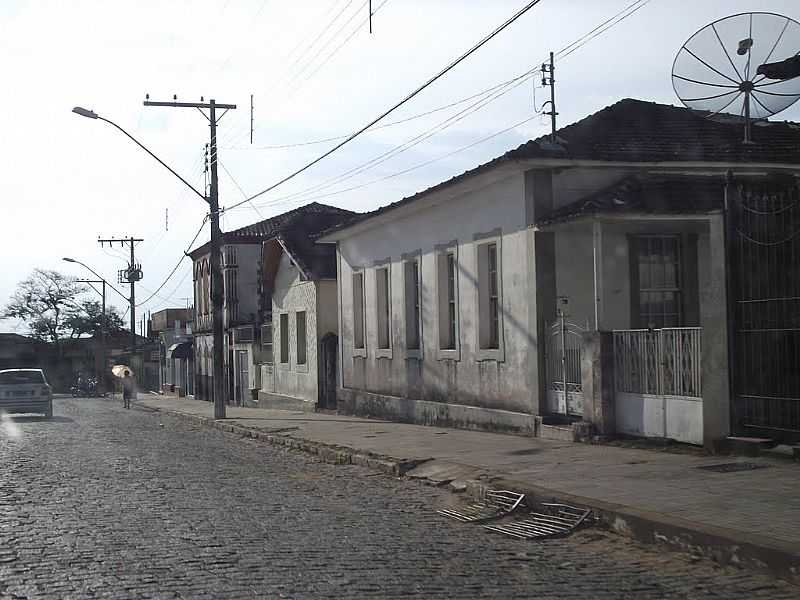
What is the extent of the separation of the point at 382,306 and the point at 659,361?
12190 millimetres

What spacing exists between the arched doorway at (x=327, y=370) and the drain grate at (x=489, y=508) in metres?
19.0

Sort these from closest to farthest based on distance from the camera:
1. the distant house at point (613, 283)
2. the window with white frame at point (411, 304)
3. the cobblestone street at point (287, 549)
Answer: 1. the cobblestone street at point (287, 549)
2. the distant house at point (613, 283)
3. the window with white frame at point (411, 304)

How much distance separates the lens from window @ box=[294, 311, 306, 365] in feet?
106

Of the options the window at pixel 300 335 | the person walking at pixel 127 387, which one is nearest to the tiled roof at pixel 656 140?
the window at pixel 300 335

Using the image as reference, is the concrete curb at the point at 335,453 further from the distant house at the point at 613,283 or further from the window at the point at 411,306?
the window at the point at 411,306

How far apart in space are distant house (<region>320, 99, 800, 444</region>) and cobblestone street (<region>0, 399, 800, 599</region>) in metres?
3.50

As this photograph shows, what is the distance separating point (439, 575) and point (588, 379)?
7.88m

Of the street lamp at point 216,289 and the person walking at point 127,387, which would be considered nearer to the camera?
the street lamp at point 216,289

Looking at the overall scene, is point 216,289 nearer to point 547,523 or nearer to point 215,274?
point 215,274

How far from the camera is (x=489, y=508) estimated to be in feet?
34.6

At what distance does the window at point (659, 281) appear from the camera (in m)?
16.6

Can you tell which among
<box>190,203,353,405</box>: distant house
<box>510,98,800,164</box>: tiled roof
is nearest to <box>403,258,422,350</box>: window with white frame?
<box>510,98,800,164</box>: tiled roof

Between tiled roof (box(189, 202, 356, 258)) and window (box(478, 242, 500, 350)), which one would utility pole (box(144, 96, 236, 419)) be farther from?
window (box(478, 242, 500, 350))

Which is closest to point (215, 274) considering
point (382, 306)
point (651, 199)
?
point (382, 306)
